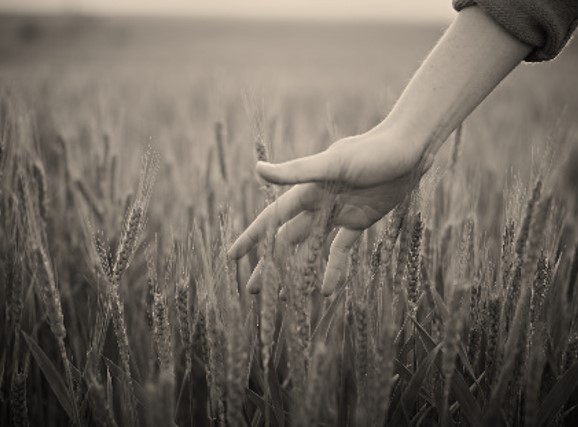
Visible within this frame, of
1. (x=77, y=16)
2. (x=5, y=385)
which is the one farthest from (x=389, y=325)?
(x=77, y=16)

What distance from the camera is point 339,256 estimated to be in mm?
1137

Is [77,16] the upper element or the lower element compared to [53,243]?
upper

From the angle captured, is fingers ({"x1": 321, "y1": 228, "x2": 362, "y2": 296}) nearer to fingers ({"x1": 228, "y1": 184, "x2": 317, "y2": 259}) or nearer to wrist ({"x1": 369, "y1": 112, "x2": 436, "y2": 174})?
fingers ({"x1": 228, "y1": 184, "x2": 317, "y2": 259})

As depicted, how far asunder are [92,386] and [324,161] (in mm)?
560

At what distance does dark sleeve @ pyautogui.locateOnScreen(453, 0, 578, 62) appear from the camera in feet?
3.51

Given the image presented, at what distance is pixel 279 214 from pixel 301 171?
0.15 meters

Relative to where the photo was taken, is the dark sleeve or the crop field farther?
the dark sleeve

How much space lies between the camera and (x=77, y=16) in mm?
32438

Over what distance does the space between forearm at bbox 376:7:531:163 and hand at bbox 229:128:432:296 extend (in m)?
0.05

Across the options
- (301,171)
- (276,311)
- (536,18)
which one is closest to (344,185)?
(301,171)

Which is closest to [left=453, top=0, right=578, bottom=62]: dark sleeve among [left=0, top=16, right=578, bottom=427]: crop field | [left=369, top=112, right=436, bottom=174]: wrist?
[left=0, top=16, right=578, bottom=427]: crop field

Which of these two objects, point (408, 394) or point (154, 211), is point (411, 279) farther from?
point (154, 211)

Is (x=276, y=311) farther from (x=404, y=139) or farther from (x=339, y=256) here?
(x=404, y=139)

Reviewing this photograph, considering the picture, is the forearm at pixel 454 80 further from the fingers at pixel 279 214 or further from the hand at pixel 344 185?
the fingers at pixel 279 214
